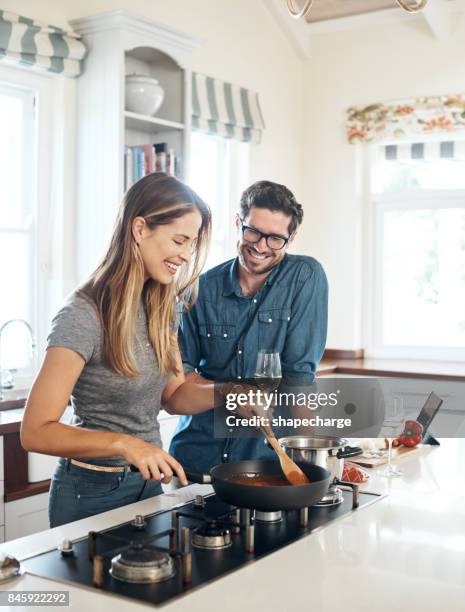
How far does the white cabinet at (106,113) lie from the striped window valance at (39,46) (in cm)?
9

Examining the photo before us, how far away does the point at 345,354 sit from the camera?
5.71 meters

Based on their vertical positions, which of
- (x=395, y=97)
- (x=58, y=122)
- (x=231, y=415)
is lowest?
(x=231, y=415)

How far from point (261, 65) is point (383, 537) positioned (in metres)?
4.31

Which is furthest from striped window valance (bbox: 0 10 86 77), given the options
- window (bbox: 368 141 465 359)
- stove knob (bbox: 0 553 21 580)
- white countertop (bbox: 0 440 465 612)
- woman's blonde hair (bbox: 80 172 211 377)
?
stove knob (bbox: 0 553 21 580)

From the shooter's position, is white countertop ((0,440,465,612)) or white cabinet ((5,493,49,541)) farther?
white cabinet ((5,493,49,541))

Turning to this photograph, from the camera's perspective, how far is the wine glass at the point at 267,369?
6.25 feet

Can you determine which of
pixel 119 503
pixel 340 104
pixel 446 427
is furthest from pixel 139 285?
pixel 340 104

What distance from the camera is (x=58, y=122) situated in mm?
3930

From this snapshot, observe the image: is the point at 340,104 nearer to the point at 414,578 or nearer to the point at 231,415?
the point at 231,415

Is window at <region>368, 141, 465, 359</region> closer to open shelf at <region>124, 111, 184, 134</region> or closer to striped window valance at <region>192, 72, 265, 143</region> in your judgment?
striped window valance at <region>192, 72, 265, 143</region>

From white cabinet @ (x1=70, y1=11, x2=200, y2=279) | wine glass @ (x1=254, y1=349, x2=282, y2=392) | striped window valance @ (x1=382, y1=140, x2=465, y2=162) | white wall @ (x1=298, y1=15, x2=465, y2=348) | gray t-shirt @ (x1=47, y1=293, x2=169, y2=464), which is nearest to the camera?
gray t-shirt @ (x1=47, y1=293, x2=169, y2=464)

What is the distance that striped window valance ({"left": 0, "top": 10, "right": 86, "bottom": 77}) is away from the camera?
353 centimetres

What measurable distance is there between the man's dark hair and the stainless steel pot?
2.14 ft

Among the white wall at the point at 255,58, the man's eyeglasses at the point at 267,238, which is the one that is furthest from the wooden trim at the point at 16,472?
the white wall at the point at 255,58
